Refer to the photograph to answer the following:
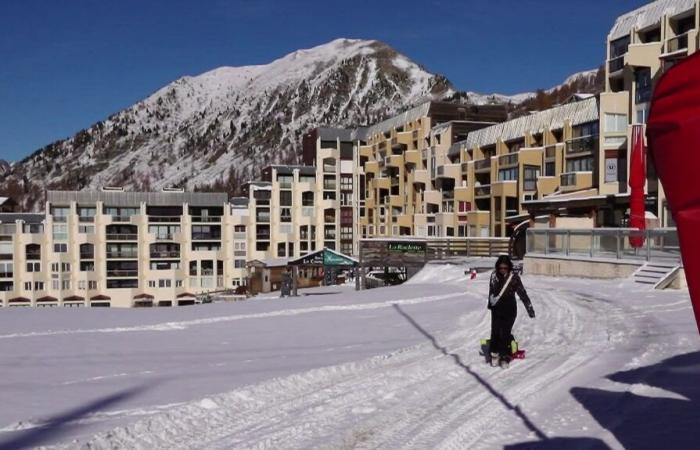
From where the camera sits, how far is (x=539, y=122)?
4541 cm

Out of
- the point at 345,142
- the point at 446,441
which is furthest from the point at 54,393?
the point at 345,142

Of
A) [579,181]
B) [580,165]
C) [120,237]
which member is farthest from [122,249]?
[579,181]

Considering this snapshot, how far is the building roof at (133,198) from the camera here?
2468 inches

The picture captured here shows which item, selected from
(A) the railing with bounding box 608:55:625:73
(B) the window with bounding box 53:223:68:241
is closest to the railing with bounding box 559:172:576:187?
(A) the railing with bounding box 608:55:625:73

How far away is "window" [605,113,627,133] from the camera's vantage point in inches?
1415

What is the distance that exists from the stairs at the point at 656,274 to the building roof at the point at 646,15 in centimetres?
1986

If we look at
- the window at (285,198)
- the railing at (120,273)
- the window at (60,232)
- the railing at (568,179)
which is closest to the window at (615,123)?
the railing at (568,179)

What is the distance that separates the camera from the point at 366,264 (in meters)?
30.2

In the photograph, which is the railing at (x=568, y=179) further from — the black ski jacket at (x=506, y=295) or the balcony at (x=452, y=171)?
the black ski jacket at (x=506, y=295)

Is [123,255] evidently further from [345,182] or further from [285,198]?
[345,182]

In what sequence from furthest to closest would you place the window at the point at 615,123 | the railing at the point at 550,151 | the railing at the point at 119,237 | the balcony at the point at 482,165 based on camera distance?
1. the railing at the point at 119,237
2. the balcony at the point at 482,165
3. the railing at the point at 550,151
4. the window at the point at 615,123

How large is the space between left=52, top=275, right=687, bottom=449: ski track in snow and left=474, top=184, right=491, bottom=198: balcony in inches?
1534

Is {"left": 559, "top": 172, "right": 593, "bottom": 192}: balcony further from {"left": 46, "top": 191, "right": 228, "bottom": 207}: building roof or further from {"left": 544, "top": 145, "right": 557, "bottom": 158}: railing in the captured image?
{"left": 46, "top": 191, "right": 228, "bottom": 207}: building roof

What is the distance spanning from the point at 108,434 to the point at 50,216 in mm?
61310
